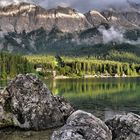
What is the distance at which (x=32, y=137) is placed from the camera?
145 feet

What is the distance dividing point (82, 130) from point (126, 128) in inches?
224

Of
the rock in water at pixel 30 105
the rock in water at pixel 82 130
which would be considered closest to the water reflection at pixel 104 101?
the rock in water at pixel 30 105

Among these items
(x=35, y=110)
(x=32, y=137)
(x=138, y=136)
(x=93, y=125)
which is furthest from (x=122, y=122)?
(x=35, y=110)

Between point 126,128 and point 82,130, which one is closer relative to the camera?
point 82,130

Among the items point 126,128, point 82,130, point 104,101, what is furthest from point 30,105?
point 104,101

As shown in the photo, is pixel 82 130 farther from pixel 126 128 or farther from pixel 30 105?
pixel 30 105

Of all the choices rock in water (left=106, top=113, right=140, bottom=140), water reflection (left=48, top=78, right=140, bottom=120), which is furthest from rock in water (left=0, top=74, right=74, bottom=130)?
rock in water (left=106, top=113, right=140, bottom=140)

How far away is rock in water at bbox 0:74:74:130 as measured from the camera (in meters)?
49.1

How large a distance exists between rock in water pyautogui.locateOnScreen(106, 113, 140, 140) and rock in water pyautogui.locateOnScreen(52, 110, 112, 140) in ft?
9.21

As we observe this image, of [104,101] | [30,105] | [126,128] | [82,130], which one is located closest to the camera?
[82,130]

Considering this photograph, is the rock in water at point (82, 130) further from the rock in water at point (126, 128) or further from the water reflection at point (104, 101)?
the water reflection at point (104, 101)

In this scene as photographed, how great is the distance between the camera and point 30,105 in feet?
162

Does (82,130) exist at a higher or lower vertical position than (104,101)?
higher

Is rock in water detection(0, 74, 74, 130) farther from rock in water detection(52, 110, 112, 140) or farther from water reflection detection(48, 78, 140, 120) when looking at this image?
rock in water detection(52, 110, 112, 140)
